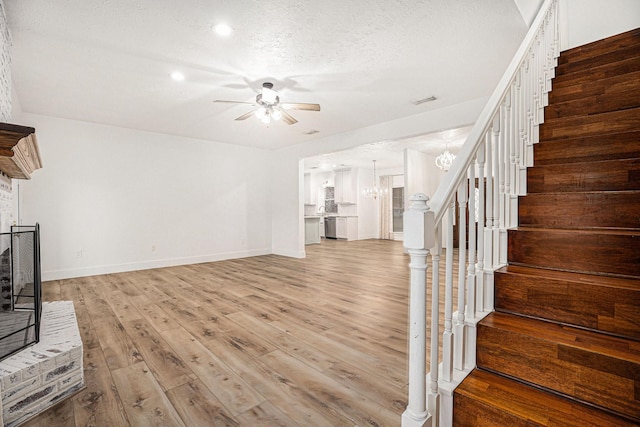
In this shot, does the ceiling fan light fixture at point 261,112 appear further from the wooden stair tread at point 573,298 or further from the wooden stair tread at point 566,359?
the wooden stair tread at point 566,359

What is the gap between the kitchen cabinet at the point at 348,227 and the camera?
1062cm

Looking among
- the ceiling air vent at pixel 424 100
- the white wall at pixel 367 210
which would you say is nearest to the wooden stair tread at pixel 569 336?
the ceiling air vent at pixel 424 100

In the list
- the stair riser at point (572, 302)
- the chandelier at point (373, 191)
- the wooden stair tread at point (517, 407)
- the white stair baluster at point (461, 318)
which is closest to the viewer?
the wooden stair tread at point (517, 407)

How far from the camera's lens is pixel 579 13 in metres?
3.43

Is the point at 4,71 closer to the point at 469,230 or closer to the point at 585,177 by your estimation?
the point at 469,230

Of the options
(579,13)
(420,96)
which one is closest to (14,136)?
(420,96)

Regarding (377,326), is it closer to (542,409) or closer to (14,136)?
(542,409)

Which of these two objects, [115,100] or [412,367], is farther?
[115,100]

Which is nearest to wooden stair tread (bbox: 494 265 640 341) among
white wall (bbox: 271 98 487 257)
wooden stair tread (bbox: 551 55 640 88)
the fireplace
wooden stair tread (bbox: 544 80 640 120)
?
wooden stair tread (bbox: 544 80 640 120)

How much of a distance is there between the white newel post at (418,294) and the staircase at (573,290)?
213 millimetres

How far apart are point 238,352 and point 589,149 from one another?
9.32 ft

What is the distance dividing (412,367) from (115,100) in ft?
15.8

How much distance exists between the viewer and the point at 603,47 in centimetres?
274

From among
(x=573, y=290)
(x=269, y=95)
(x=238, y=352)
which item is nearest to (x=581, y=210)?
(x=573, y=290)
